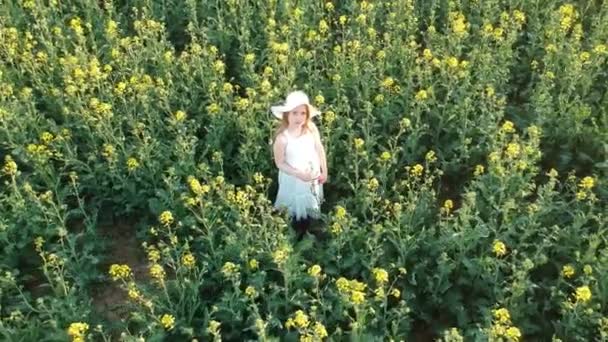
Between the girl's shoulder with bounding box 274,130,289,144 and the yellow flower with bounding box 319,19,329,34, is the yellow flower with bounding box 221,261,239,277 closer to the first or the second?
the girl's shoulder with bounding box 274,130,289,144

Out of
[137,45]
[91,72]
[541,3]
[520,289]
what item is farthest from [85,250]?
[541,3]

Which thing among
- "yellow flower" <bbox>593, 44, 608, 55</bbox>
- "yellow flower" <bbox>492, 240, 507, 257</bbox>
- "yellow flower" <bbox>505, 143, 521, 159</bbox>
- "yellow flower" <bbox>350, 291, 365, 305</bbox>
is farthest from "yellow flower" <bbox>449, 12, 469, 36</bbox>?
"yellow flower" <bbox>350, 291, 365, 305</bbox>

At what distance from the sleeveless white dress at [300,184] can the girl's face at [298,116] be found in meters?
0.10

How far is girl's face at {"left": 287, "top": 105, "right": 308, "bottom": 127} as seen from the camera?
16.8 feet

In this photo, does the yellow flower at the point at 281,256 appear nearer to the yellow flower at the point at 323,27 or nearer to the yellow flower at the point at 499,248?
the yellow flower at the point at 499,248

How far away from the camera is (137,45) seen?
6.86 metres

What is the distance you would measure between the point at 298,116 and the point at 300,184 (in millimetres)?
557

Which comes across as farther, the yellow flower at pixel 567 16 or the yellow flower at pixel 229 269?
the yellow flower at pixel 567 16

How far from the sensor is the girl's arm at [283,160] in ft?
17.2

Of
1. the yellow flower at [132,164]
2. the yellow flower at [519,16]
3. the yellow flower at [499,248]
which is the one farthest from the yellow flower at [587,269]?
the yellow flower at [132,164]

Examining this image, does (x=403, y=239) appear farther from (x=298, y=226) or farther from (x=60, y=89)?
(x=60, y=89)

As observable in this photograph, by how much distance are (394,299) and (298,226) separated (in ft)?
3.08

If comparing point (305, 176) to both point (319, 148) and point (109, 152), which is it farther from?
point (109, 152)

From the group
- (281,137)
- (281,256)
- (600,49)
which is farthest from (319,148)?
(600,49)
